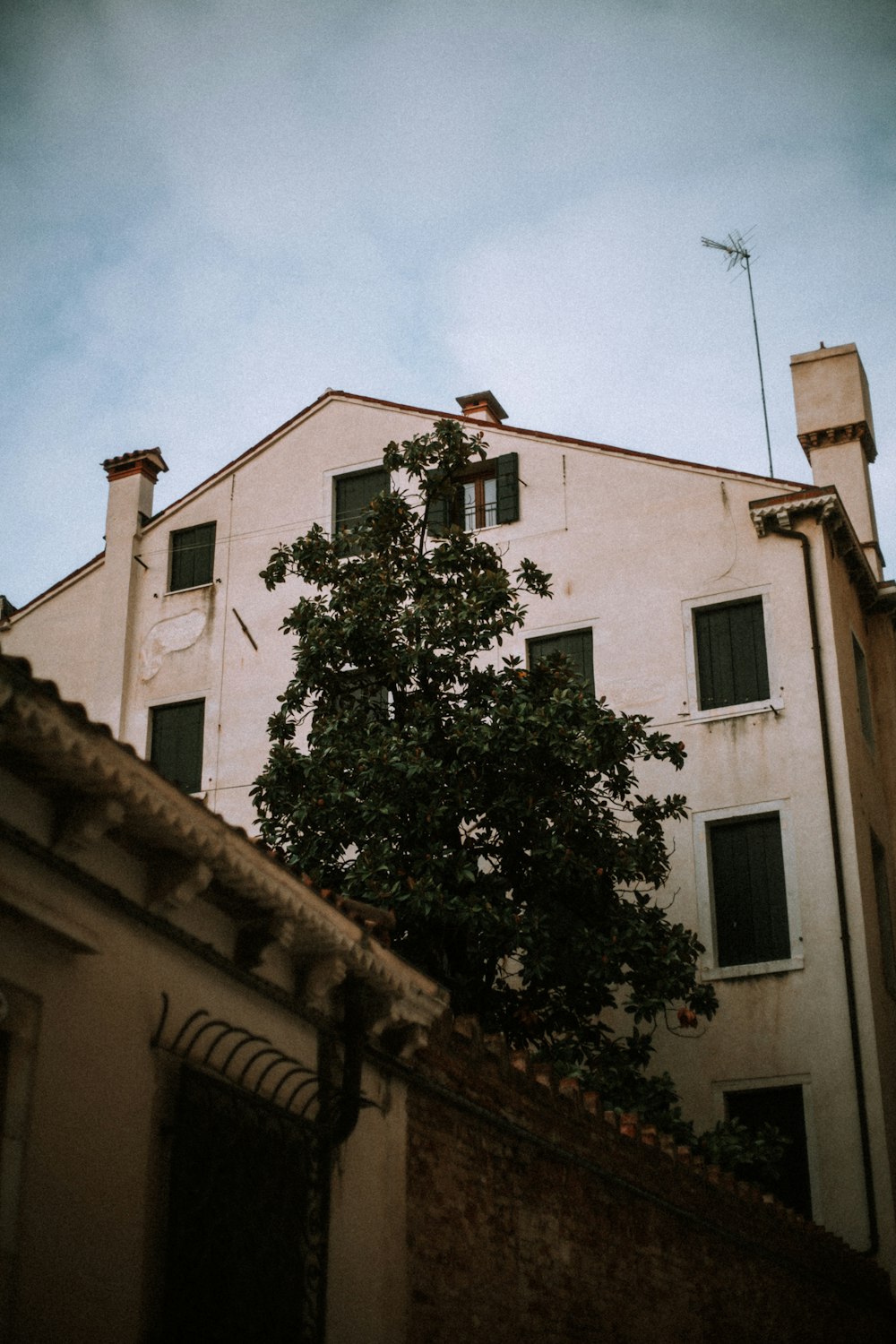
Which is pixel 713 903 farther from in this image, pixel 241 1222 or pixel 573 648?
pixel 241 1222

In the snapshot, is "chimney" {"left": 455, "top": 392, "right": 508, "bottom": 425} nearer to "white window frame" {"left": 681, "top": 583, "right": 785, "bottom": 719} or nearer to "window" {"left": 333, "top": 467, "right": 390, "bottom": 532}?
"window" {"left": 333, "top": 467, "right": 390, "bottom": 532}

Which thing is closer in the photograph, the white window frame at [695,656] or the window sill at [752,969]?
the window sill at [752,969]

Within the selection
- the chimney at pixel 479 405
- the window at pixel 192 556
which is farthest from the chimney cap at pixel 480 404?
the window at pixel 192 556

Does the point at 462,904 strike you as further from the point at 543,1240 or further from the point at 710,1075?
the point at 710,1075

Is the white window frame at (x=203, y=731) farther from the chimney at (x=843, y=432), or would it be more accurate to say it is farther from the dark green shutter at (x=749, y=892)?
the chimney at (x=843, y=432)

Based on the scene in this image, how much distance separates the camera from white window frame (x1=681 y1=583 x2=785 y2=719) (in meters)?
20.0

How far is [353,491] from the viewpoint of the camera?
925 inches

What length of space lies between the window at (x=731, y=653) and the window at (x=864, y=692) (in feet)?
6.08

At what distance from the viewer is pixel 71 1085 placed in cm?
694

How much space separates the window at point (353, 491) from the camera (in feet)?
76.1

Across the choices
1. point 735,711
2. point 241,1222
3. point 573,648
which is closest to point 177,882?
point 241,1222

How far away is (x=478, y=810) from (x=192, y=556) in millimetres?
10658

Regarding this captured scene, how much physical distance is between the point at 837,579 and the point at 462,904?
907cm

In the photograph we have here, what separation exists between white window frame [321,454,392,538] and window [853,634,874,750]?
7.26m
